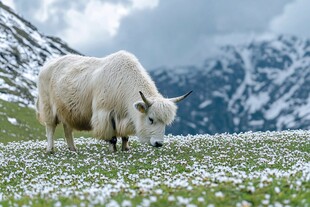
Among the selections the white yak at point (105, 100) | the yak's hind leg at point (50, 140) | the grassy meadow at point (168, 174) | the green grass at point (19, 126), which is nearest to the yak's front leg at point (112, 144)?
the white yak at point (105, 100)

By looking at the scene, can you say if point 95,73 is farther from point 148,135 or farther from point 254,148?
point 254,148

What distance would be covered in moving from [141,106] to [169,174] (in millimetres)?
6728

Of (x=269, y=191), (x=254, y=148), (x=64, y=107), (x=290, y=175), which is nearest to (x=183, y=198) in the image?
(x=269, y=191)

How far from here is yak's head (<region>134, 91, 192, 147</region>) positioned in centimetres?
2280

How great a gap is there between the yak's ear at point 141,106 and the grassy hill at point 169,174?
2.00 metres

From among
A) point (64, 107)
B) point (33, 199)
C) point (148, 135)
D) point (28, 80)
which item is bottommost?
point (33, 199)

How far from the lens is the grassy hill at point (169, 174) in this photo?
10.3 m

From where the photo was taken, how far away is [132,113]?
79.8 ft

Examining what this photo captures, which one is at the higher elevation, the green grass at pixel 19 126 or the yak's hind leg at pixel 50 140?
the green grass at pixel 19 126

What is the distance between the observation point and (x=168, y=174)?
1695 cm

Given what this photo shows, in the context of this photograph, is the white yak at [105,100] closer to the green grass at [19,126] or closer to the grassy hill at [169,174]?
the grassy hill at [169,174]

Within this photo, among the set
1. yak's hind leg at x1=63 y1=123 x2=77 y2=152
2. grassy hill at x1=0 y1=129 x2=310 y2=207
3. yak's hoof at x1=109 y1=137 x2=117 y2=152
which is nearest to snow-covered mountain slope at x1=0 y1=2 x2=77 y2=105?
yak's hind leg at x1=63 y1=123 x2=77 y2=152

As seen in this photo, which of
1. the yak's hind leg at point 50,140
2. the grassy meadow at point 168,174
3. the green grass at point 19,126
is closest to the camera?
the grassy meadow at point 168,174

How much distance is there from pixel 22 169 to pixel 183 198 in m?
13.4
